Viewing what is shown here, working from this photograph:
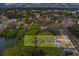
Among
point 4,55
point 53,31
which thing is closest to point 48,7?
point 53,31

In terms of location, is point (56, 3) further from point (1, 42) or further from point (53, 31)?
point (1, 42)

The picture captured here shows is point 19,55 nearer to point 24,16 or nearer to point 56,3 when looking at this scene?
point 24,16

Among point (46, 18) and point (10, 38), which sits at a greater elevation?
point (46, 18)

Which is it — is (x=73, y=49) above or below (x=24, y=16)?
below

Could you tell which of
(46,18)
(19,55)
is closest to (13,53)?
(19,55)

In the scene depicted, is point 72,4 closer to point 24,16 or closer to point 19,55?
point 24,16

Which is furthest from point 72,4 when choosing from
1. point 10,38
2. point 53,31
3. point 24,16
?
point 10,38

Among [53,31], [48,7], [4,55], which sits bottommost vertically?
[4,55]
